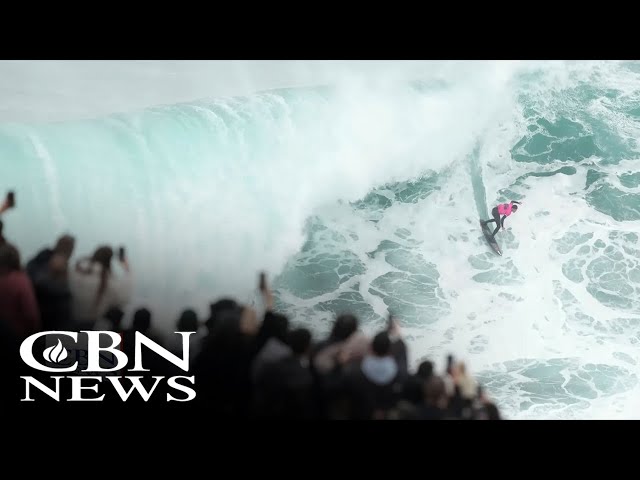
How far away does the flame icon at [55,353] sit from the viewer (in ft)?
10.1

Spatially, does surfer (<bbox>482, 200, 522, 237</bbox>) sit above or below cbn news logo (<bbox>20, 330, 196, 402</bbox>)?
above

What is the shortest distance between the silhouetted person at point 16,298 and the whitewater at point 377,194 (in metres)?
0.19

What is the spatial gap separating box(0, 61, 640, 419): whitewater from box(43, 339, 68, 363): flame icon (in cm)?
44

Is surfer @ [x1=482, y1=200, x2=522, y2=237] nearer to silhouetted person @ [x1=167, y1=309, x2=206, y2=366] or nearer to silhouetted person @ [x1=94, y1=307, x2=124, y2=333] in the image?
silhouetted person @ [x1=167, y1=309, x2=206, y2=366]

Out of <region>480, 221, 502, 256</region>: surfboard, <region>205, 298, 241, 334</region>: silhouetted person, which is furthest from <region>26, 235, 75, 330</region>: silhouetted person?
<region>480, 221, 502, 256</region>: surfboard

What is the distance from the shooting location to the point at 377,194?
3.60 m

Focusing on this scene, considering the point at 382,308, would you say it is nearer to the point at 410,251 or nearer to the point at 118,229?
the point at 410,251

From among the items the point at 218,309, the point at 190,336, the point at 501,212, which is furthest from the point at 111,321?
the point at 501,212

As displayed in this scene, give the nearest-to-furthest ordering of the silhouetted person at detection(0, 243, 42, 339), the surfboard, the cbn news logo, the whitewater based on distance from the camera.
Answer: the silhouetted person at detection(0, 243, 42, 339)
the cbn news logo
the whitewater
the surfboard

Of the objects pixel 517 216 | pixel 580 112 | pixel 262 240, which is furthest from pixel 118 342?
pixel 580 112

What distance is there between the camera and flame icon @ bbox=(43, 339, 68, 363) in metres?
3.07

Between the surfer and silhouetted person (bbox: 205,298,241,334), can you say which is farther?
the surfer

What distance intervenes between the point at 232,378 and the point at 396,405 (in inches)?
35.0

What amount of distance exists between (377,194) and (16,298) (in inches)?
83.6
